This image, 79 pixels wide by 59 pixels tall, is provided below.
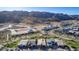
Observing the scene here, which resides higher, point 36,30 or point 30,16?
point 30,16

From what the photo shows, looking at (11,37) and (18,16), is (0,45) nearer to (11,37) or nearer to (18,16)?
(11,37)

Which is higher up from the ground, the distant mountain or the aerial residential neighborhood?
the distant mountain

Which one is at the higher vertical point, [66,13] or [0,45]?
[66,13]

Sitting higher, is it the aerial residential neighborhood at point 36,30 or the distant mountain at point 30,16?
the distant mountain at point 30,16
